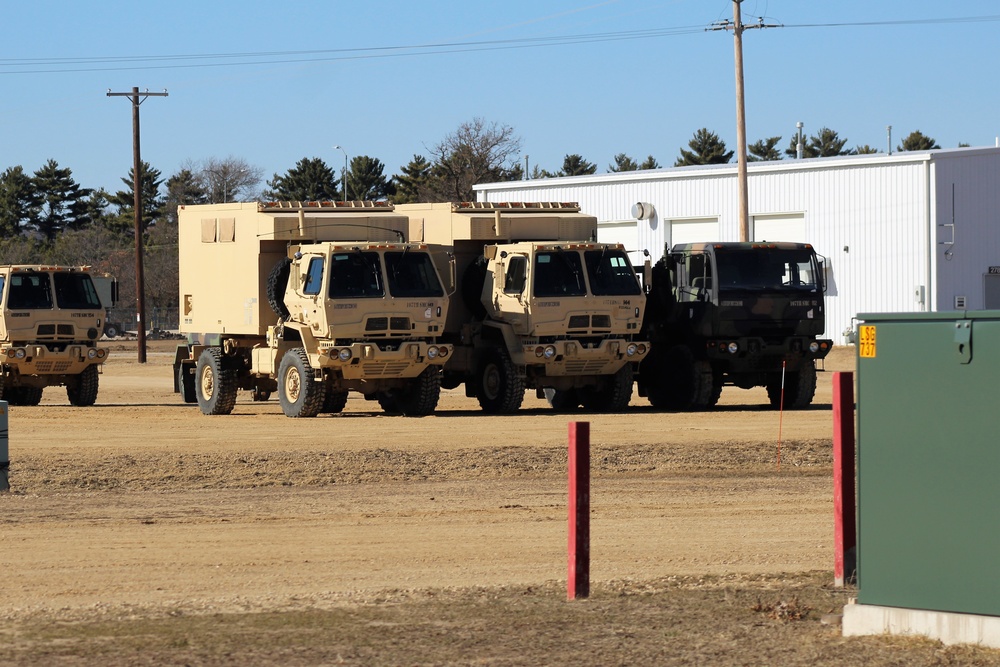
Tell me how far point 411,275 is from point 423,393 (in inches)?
79.3

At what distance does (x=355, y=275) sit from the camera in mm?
23781

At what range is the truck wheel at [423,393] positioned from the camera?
24891 millimetres

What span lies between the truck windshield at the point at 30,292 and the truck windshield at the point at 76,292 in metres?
0.19

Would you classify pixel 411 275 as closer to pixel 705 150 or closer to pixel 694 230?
pixel 694 230

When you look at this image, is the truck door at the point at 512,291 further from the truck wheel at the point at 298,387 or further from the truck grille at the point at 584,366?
the truck wheel at the point at 298,387

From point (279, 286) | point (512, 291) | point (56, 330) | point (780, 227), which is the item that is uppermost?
point (780, 227)

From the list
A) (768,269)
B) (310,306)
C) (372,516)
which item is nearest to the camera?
(372,516)

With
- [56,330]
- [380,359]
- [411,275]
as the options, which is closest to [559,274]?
[411,275]

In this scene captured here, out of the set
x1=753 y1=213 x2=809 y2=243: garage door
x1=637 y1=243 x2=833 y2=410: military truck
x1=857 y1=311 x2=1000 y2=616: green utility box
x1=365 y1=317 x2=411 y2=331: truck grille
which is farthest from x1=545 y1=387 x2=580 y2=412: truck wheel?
x1=753 y1=213 x2=809 y2=243: garage door

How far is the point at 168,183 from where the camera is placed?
115625 millimetres

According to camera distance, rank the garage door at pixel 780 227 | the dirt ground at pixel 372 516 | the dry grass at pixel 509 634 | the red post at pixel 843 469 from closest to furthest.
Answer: the dry grass at pixel 509 634 → the red post at pixel 843 469 → the dirt ground at pixel 372 516 → the garage door at pixel 780 227

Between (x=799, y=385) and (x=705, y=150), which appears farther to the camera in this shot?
(x=705, y=150)

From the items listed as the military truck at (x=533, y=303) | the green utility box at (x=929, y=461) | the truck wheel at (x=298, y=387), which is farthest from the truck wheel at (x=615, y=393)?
the green utility box at (x=929, y=461)

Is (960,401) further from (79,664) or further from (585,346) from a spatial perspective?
(585,346)
